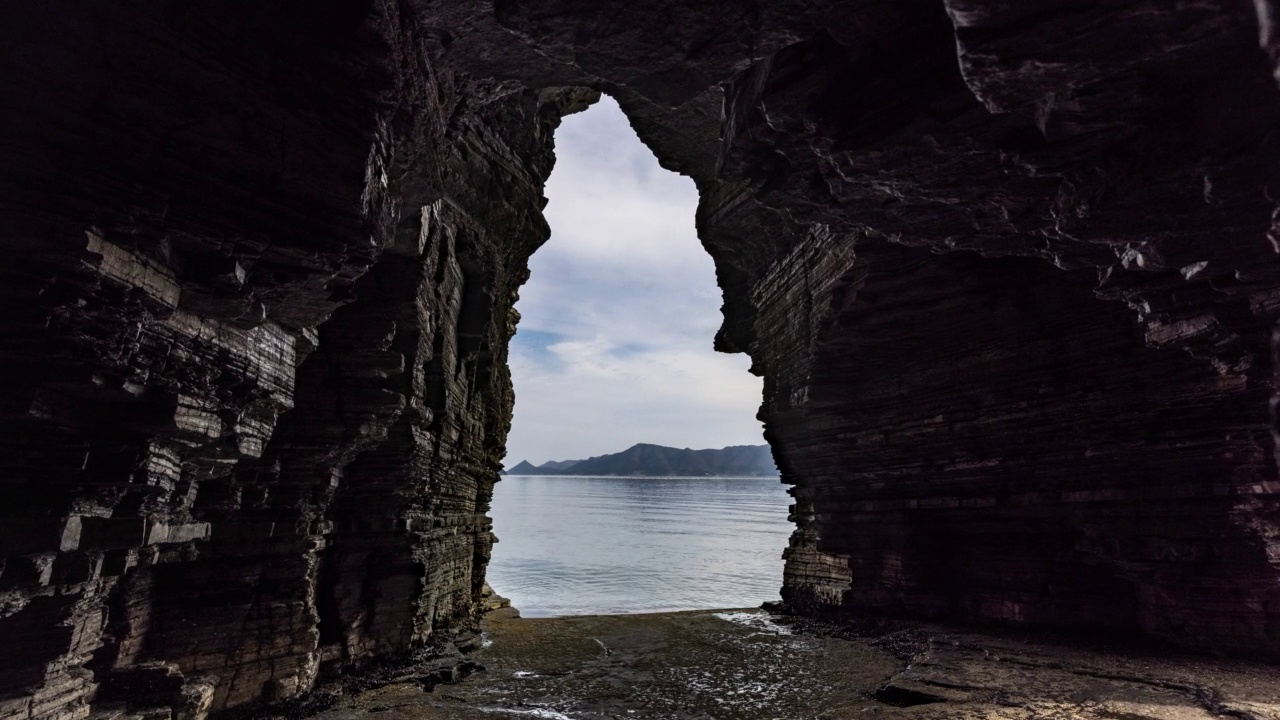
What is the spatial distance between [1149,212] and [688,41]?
3.93 metres

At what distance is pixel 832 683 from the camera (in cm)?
1268

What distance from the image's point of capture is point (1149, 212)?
5102mm

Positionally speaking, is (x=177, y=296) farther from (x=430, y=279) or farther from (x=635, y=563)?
(x=635, y=563)

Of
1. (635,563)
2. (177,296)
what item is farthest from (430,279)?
(635,563)

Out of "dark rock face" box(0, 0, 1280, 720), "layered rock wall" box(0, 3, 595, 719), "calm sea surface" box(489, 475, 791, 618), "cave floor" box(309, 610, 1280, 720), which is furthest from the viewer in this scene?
"calm sea surface" box(489, 475, 791, 618)

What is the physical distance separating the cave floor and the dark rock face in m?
1.75

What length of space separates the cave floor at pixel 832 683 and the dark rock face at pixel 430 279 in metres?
1.75

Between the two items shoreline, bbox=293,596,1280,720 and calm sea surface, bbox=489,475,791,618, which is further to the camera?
calm sea surface, bbox=489,475,791,618

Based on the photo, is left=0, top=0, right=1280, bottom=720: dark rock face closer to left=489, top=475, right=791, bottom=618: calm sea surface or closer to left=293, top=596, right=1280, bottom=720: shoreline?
left=293, top=596, right=1280, bottom=720: shoreline

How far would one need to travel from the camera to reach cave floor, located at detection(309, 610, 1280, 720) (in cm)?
994

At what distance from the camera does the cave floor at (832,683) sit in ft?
32.6

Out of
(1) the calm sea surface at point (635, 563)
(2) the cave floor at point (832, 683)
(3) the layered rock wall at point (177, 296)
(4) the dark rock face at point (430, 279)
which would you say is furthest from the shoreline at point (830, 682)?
(1) the calm sea surface at point (635, 563)

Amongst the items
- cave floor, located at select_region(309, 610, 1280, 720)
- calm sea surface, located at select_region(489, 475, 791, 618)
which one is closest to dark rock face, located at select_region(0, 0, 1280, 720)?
cave floor, located at select_region(309, 610, 1280, 720)

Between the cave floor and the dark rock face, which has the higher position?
the dark rock face
